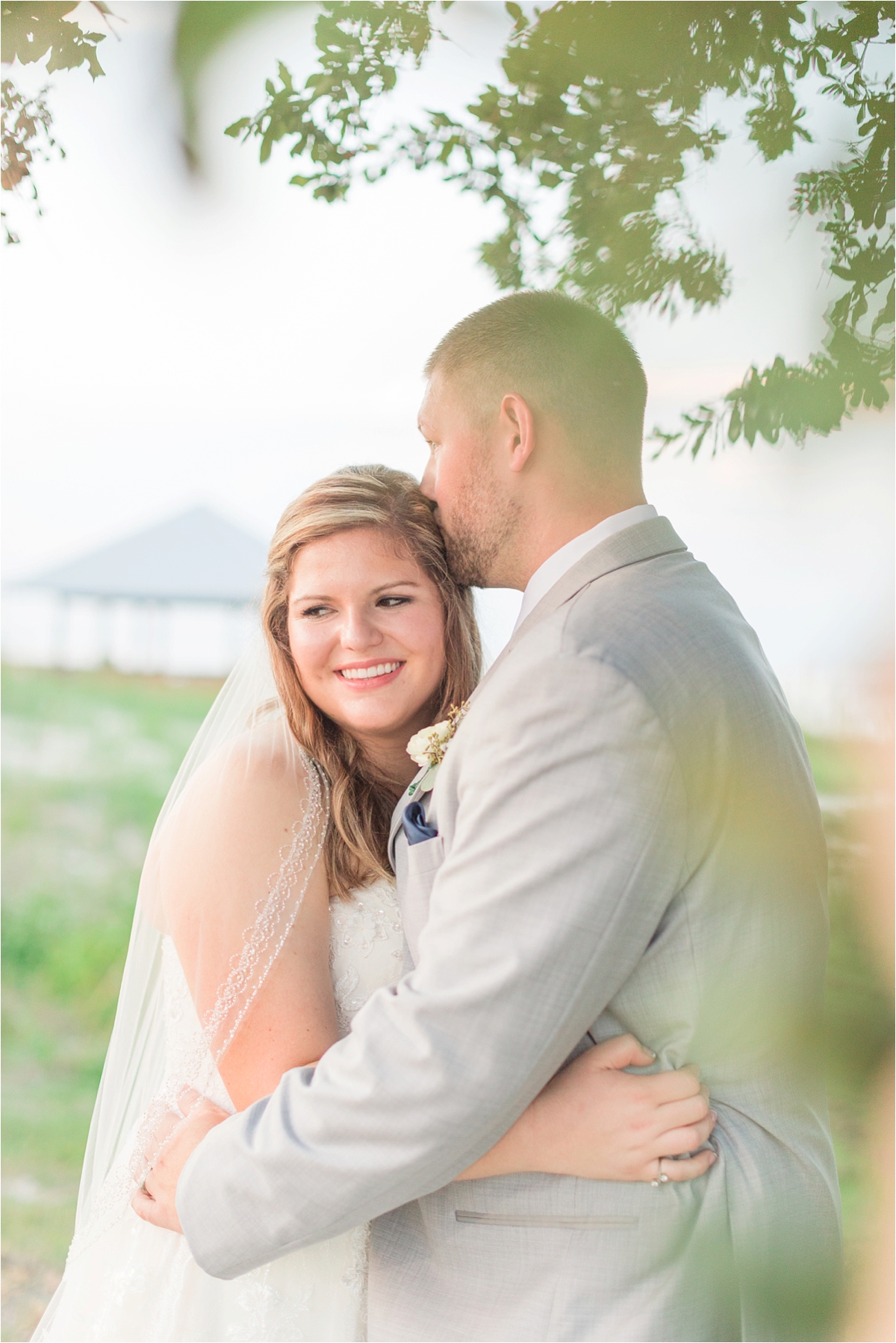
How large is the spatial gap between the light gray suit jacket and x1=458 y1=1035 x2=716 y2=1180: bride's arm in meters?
0.04

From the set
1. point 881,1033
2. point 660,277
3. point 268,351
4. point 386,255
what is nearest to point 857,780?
point 881,1033

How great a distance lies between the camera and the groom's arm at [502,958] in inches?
61.6

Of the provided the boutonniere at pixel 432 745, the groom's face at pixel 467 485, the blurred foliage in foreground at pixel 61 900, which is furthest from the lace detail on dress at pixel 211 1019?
the groom's face at pixel 467 485

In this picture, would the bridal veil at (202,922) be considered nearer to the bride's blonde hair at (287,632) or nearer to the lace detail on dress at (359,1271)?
the bride's blonde hair at (287,632)

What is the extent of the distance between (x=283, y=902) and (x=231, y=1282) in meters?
0.90

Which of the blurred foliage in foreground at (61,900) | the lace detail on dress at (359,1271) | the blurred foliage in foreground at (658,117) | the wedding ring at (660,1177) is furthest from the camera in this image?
the blurred foliage in foreground at (61,900)

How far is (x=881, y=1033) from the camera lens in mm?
457

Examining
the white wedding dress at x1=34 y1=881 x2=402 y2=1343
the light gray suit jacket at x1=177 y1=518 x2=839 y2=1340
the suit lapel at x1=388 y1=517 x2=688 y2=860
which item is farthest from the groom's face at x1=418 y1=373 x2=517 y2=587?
the white wedding dress at x1=34 y1=881 x2=402 y2=1343

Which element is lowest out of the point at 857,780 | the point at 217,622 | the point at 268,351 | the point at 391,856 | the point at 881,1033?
the point at 217,622

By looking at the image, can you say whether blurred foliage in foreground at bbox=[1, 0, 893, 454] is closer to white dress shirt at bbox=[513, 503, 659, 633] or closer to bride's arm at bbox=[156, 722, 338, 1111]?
white dress shirt at bbox=[513, 503, 659, 633]

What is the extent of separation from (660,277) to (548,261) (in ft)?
0.70

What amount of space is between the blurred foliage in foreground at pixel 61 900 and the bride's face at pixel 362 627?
0.63 metres

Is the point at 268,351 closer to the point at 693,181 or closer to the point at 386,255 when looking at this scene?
the point at 386,255

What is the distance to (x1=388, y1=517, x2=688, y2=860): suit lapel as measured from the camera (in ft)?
6.36
